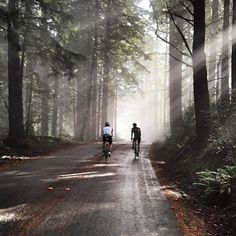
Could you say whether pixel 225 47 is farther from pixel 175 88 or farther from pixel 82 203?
pixel 82 203

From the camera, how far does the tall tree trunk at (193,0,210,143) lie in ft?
49.9

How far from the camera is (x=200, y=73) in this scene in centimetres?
1550

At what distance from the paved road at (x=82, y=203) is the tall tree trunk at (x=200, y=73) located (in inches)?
107

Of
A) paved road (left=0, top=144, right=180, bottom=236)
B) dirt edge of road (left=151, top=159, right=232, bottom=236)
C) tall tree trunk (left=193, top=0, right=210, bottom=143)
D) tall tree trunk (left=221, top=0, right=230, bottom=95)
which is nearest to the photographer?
paved road (left=0, top=144, right=180, bottom=236)

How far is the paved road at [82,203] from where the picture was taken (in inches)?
281

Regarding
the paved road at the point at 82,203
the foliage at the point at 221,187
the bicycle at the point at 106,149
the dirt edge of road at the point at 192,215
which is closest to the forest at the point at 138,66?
the foliage at the point at 221,187

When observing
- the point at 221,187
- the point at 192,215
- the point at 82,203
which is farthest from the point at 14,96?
the point at 192,215

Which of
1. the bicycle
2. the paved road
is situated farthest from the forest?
the bicycle

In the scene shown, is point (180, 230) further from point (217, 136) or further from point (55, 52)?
point (55, 52)

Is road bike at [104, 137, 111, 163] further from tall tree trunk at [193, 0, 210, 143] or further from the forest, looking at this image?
tall tree trunk at [193, 0, 210, 143]

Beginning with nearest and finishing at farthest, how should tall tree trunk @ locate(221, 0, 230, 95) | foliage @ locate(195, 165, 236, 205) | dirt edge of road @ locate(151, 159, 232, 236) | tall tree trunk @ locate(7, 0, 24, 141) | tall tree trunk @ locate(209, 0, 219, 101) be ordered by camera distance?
dirt edge of road @ locate(151, 159, 232, 236), foliage @ locate(195, 165, 236, 205), tall tree trunk @ locate(7, 0, 24, 141), tall tree trunk @ locate(221, 0, 230, 95), tall tree trunk @ locate(209, 0, 219, 101)

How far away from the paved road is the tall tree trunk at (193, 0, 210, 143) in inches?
107

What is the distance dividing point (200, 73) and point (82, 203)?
830 cm

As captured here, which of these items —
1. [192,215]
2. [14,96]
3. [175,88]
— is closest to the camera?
[192,215]
